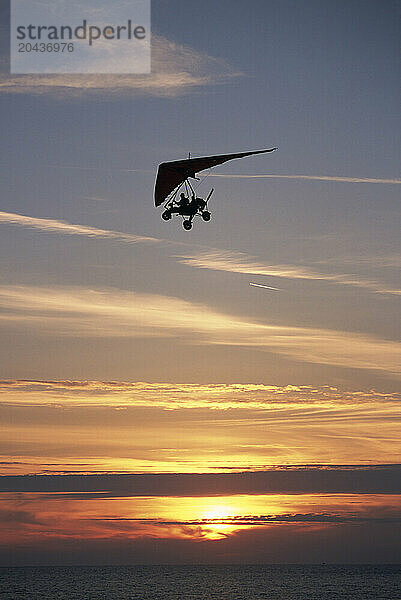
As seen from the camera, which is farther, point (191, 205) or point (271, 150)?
point (191, 205)

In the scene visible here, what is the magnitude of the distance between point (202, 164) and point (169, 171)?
237cm

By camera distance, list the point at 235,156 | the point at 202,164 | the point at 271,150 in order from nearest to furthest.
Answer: the point at 271,150, the point at 235,156, the point at 202,164

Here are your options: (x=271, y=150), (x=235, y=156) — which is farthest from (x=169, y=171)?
(x=271, y=150)

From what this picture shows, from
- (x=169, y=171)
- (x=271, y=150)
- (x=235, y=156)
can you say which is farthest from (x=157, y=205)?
(x=271, y=150)

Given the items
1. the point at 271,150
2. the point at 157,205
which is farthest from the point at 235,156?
the point at 157,205

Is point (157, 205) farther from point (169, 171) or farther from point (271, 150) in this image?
point (271, 150)

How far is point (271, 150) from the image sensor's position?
45750mm

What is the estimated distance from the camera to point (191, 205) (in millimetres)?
53906

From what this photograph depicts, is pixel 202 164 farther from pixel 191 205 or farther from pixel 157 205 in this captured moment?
pixel 157 205

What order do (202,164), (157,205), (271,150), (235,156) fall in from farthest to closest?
1. (157,205)
2. (202,164)
3. (235,156)
4. (271,150)

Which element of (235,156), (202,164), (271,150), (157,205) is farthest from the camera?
(157,205)

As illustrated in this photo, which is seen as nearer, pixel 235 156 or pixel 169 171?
pixel 235 156

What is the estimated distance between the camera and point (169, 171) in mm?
54625

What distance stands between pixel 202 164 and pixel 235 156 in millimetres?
4521
